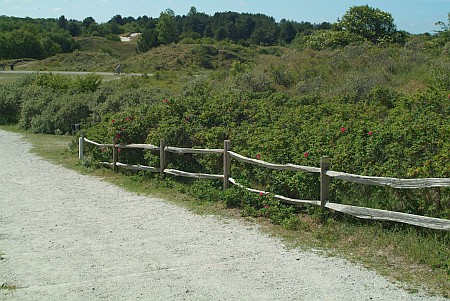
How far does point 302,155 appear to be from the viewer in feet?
34.8

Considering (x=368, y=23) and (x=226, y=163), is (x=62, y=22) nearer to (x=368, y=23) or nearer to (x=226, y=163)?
(x=368, y=23)

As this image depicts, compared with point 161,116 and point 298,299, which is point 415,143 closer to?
point 298,299

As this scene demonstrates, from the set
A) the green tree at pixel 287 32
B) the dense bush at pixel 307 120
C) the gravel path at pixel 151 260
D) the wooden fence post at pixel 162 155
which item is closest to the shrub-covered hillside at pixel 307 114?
the dense bush at pixel 307 120

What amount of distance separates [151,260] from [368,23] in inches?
1207

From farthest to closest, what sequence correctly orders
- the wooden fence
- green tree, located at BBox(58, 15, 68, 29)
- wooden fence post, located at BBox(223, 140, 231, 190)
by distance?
green tree, located at BBox(58, 15, 68, 29)
wooden fence post, located at BBox(223, 140, 231, 190)
the wooden fence

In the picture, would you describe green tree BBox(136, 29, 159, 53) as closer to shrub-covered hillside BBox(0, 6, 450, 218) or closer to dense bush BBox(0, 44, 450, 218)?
shrub-covered hillside BBox(0, 6, 450, 218)

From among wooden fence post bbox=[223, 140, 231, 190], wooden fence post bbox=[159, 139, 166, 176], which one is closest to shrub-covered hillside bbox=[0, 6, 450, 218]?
wooden fence post bbox=[223, 140, 231, 190]

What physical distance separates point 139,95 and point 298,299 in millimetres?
19584

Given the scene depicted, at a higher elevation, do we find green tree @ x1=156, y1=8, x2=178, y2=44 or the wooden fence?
green tree @ x1=156, y1=8, x2=178, y2=44

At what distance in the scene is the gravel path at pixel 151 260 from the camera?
7016mm

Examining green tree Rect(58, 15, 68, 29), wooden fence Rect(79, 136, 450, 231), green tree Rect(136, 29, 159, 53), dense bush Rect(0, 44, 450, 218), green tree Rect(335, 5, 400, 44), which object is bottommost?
wooden fence Rect(79, 136, 450, 231)

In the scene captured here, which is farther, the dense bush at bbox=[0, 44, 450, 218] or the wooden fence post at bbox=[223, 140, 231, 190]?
the wooden fence post at bbox=[223, 140, 231, 190]

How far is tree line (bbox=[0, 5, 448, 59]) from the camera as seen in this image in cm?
3528

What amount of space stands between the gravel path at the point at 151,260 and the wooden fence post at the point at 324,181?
125 centimetres
